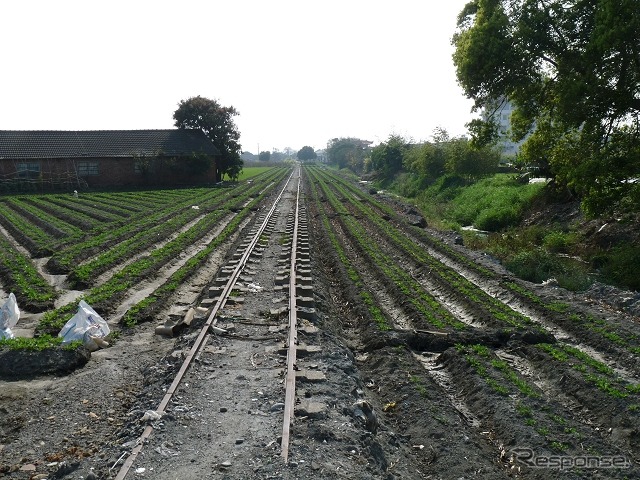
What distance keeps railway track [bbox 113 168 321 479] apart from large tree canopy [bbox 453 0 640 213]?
824 centimetres

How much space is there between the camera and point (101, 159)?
43250mm

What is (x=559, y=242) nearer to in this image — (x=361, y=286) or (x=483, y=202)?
(x=483, y=202)

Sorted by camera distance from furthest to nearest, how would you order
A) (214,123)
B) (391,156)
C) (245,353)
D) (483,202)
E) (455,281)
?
(391,156) → (214,123) → (483,202) → (455,281) → (245,353)

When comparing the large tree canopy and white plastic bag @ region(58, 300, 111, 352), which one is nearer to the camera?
white plastic bag @ region(58, 300, 111, 352)

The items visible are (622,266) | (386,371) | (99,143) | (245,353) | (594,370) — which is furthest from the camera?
(99,143)

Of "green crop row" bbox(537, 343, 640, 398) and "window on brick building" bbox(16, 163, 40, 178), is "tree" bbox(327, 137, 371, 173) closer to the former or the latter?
"window on brick building" bbox(16, 163, 40, 178)

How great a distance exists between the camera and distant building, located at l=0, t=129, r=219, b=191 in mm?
41031

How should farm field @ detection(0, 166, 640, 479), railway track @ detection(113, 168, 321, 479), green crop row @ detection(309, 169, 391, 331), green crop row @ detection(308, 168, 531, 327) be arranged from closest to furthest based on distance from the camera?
farm field @ detection(0, 166, 640, 479), railway track @ detection(113, 168, 321, 479), green crop row @ detection(309, 169, 391, 331), green crop row @ detection(308, 168, 531, 327)

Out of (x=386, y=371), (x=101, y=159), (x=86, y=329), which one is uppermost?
(x=101, y=159)

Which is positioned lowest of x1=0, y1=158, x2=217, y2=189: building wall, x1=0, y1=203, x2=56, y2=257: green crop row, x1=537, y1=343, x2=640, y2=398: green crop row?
x1=537, y1=343, x2=640, y2=398: green crop row

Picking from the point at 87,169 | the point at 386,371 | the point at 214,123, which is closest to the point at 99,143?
the point at 87,169

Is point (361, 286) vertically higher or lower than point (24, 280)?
lower

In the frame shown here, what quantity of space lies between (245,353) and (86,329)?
10.1 feet

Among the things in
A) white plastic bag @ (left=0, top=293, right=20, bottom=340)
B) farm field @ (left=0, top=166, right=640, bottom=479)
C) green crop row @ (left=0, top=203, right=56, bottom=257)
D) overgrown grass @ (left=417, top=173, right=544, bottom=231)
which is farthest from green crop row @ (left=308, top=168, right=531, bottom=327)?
green crop row @ (left=0, top=203, right=56, bottom=257)
